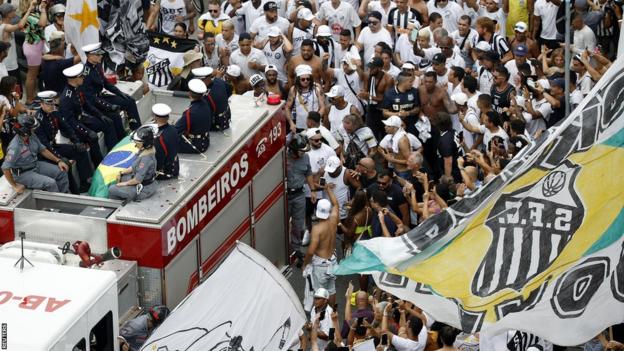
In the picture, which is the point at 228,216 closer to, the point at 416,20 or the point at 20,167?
the point at 20,167

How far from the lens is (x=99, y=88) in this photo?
16.9 meters

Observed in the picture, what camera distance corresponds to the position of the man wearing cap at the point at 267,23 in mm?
21344

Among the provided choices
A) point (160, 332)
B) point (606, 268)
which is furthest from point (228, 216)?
point (606, 268)

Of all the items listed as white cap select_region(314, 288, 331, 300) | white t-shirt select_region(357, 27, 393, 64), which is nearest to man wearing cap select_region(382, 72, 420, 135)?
white t-shirt select_region(357, 27, 393, 64)

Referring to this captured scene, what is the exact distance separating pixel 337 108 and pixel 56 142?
422 cm

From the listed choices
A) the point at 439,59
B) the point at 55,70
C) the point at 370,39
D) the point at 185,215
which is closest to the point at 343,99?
the point at 439,59

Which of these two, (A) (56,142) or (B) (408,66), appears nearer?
(A) (56,142)

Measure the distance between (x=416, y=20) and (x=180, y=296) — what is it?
25.1 ft

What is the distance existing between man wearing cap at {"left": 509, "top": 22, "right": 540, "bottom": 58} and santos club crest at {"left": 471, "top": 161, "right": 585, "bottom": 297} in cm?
830

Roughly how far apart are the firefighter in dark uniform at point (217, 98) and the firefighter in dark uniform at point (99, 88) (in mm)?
870

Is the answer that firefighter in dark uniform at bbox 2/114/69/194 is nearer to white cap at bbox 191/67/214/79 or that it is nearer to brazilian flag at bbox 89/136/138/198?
brazilian flag at bbox 89/136/138/198

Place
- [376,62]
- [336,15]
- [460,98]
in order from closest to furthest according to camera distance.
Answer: [460,98] < [376,62] < [336,15]

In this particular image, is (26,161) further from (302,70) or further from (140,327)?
(302,70)

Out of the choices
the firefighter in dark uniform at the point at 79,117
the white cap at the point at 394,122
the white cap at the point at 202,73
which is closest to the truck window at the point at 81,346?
the firefighter in dark uniform at the point at 79,117
